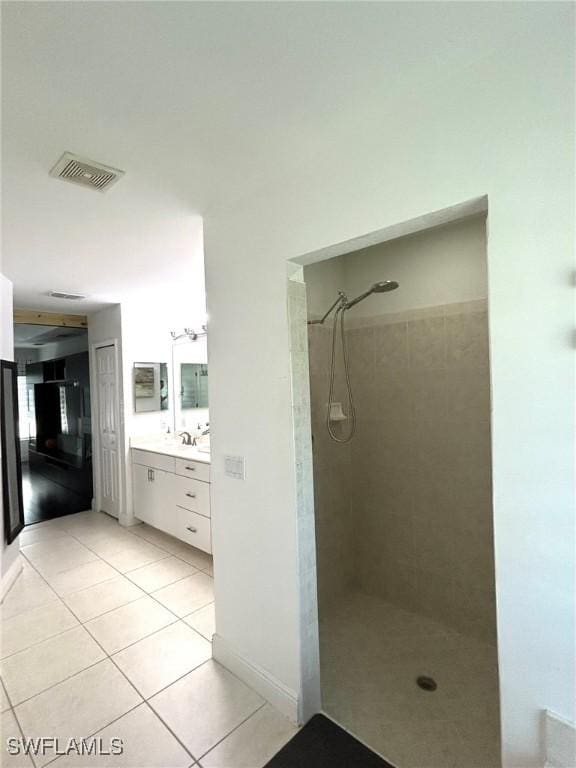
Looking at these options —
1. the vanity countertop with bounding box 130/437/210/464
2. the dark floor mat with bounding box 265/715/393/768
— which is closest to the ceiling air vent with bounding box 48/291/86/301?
the vanity countertop with bounding box 130/437/210/464

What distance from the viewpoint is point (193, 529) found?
10.6ft

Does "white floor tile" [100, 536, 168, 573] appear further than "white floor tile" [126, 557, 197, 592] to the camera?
Yes

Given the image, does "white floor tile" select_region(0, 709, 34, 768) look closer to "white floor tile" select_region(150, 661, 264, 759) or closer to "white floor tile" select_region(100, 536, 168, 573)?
"white floor tile" select_region(150, 661, 264, 759)

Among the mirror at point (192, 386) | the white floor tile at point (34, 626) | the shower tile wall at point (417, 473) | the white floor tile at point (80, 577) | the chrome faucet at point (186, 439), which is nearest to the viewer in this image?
the shower tile wall at point (417, 473)

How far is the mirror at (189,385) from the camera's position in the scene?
→ 445 centimetres

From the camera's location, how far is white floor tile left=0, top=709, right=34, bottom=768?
1.50m

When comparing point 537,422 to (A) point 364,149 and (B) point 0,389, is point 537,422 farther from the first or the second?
(B) point 0,389

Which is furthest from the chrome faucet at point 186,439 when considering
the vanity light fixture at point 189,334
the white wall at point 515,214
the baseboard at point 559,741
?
the baseboard at point 559,741

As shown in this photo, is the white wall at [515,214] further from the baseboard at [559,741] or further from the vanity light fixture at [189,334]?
the vanity light fixture at [189,334]

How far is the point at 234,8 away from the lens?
3.01 feet

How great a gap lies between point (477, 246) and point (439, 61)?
1.20m

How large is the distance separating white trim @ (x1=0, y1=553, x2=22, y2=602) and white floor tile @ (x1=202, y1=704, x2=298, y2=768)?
216cm

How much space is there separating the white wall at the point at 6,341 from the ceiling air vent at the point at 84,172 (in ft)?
5.53

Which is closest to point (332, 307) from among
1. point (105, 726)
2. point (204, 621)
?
point (204, 621)
